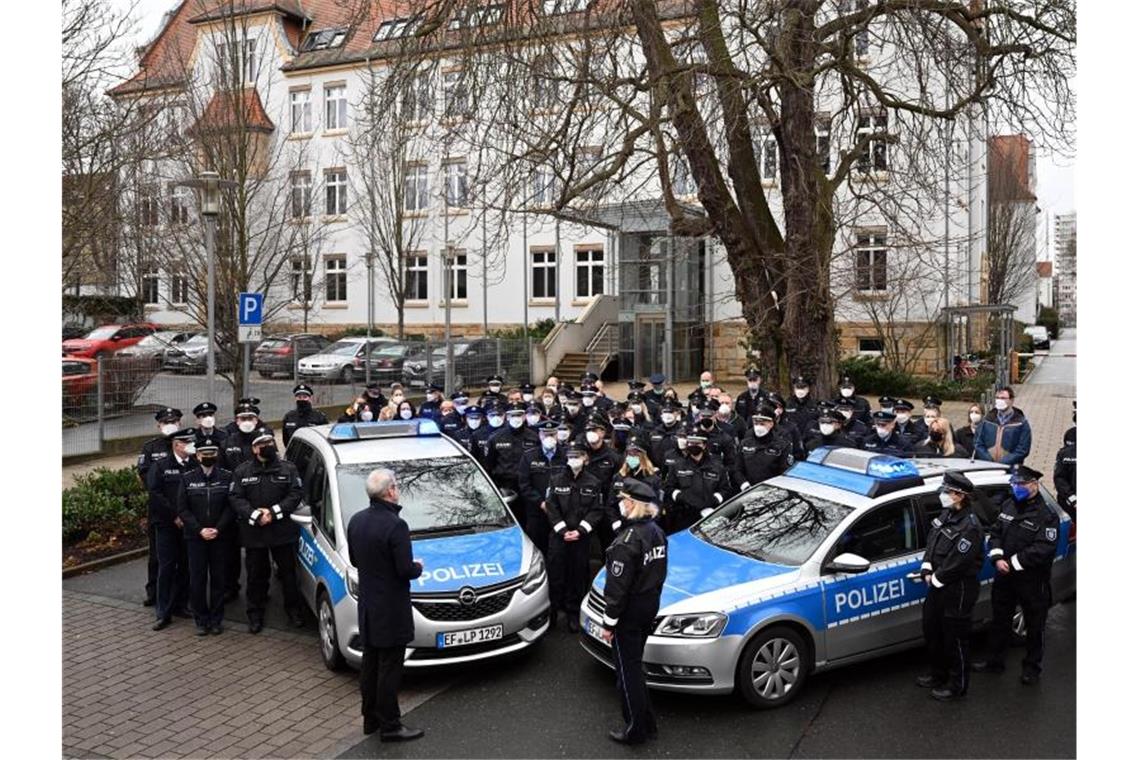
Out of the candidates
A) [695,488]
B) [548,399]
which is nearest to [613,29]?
[548,399]

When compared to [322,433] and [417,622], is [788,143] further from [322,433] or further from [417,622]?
[417,622]

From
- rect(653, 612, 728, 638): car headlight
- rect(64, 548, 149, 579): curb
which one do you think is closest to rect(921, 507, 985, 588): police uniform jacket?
rect(653, 612, 728, 638): car headlight

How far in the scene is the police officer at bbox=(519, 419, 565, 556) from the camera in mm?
10055

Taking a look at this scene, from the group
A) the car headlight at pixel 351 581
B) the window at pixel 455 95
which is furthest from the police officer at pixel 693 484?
the window at pixel 455 95

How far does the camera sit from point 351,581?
759 cm

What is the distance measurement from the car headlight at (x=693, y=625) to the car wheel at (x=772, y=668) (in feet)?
0.90

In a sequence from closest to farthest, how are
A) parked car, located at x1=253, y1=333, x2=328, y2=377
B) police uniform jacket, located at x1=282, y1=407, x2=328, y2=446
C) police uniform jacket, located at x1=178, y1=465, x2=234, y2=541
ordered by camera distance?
police uniform jacket, located at x1=178, y1=465, x2=234, y2=541 < police uniform jacket, located at x1=282, y1=407, x2=328, y2=446 < parked car, located at x1=253, y1=333, x2=328, y2=377

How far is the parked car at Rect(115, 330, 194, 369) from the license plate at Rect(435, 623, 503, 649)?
14.0 meters

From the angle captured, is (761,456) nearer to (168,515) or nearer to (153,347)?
(168,515)

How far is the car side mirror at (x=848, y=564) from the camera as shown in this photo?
23.4ft

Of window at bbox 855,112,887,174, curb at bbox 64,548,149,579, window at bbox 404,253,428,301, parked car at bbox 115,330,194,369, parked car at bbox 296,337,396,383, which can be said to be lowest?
curb at bbox 64,548,149,579

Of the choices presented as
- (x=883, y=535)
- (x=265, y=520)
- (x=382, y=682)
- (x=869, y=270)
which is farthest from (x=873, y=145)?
(x=382, y=682)

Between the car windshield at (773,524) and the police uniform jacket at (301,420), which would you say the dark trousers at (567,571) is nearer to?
the car windshield at (773,524)

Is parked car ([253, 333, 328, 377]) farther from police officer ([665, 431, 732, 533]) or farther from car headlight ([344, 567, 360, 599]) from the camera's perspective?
car headlight ([344, 567, 360, 599])
